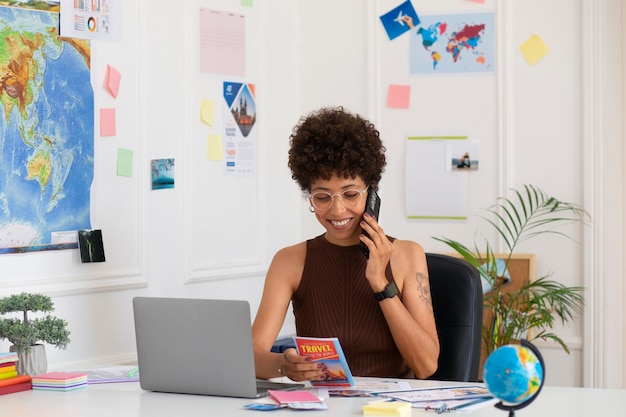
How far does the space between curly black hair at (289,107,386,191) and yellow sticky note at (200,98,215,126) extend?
50.3 inches

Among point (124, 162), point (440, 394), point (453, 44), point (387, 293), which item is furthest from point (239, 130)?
point (440, 394)

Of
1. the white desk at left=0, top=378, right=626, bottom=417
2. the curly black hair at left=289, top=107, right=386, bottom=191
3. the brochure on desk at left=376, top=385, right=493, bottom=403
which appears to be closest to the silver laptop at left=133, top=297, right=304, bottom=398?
the white desk at left=0, top=378, right=626, bottom=417

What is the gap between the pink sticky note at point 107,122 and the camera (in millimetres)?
3521

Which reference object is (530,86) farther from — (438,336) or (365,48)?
(438,336)

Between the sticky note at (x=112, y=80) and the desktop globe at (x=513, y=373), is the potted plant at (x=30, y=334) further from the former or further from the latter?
the desktop globe at (x=513, y=373)

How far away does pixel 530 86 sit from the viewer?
4188 millimetres

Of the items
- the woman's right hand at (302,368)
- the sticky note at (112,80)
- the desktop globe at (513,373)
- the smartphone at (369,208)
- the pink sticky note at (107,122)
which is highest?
the sticky note at (112,80)

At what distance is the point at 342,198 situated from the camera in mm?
2678

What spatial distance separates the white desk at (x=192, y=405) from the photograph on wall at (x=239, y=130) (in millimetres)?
1938

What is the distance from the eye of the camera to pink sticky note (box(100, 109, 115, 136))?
3.52 metres

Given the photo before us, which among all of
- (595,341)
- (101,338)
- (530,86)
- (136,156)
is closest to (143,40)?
(136,156)

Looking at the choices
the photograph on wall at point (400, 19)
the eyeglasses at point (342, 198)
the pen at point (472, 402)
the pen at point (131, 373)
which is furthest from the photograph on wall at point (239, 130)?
the pen at point (472, 402)

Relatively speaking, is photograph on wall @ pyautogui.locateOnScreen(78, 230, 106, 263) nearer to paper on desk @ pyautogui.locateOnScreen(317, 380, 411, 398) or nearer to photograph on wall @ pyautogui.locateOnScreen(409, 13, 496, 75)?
paper on desk @ pyautogui.locateOnScreen(317, 380, 411, 398)

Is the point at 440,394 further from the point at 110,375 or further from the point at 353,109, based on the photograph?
the point at 353,109
